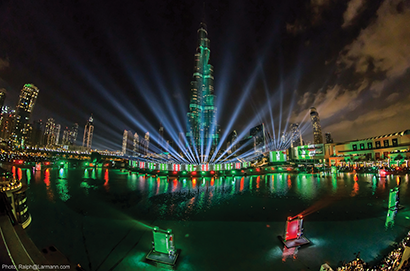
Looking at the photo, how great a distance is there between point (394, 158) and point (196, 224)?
2311 inches

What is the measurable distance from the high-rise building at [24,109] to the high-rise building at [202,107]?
134521mm

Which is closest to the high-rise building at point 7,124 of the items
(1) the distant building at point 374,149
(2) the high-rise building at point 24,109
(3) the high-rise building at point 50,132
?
(2) the high-rise building at point 24,109

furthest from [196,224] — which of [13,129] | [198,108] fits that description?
[13,129]

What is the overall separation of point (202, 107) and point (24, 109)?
151531mm

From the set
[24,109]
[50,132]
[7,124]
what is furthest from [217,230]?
[50,132]

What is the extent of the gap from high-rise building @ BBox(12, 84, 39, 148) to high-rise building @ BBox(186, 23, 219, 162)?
135 m

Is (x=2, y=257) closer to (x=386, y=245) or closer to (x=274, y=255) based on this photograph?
(x=274, y=255)

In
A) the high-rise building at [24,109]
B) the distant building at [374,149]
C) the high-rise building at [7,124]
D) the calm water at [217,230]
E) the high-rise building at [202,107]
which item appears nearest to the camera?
the calm water at [217,230]

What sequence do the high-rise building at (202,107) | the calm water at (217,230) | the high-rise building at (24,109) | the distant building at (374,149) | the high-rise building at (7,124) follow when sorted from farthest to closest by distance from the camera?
the high-rise building at (202,107) → the high-rise building at (24,109) → the high-rise building at (7,124) → the distant building at (374,149) → the calm water at (217,230)

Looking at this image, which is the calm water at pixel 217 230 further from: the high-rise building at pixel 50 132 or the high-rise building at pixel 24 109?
the high-rise building at pixel 50 132

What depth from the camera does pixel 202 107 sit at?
171500 mm

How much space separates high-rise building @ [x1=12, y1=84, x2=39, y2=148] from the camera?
128750 mm

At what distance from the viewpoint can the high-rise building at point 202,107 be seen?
15200 centimetres

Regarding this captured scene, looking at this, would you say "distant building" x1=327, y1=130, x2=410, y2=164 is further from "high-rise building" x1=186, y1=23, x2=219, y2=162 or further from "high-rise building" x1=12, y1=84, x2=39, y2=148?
"high-rise building" x1=12, y1=84, x2=39, y2=148
